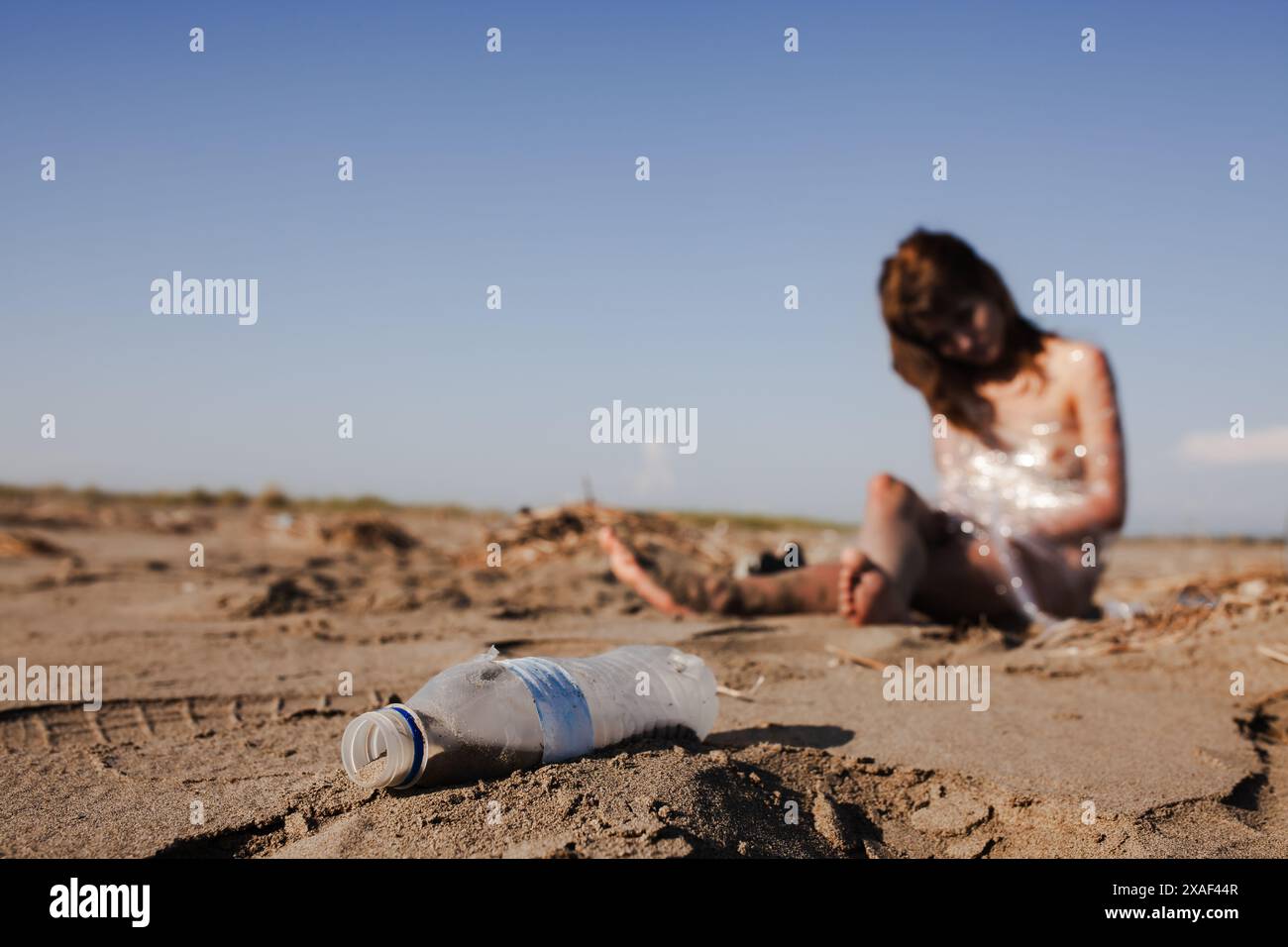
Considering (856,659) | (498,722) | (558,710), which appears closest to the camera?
(498,722)

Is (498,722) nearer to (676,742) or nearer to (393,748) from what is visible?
(393,748)

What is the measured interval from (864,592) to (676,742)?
182 cm

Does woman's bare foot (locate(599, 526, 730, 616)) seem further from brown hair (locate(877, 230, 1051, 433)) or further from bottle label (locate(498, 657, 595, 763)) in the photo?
bottle label (locate(498, 657, 595, 763))

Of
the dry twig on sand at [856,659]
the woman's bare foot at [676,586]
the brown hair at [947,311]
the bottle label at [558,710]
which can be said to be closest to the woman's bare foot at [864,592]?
the dry twig on sand at [856,659]


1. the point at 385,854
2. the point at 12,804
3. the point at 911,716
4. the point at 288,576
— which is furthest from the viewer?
the point at 288,576

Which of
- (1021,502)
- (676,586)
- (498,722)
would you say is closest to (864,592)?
(676,586)

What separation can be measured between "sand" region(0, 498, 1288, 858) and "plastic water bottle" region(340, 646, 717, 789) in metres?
0.06

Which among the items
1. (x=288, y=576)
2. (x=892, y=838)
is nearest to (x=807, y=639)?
(x=892, y=838)

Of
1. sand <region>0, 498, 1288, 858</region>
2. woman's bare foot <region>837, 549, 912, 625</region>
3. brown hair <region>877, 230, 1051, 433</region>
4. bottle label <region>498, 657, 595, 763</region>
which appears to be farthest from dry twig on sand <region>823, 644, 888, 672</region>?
brown hair <region>877, 230, 1051, 433</region>

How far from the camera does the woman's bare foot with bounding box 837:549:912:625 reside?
379cm

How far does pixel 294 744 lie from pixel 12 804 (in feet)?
1.96

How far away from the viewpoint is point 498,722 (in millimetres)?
1802

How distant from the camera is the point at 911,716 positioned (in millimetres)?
2582
